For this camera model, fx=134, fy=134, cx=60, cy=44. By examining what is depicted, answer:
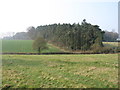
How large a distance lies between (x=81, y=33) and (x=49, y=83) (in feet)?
150

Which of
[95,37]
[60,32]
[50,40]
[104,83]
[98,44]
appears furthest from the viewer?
[50,40]

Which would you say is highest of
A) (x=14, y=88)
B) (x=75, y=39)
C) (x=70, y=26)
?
(x=70, y=26)

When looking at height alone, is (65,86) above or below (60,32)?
below

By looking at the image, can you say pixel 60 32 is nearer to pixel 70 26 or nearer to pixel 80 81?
pixel 70 26

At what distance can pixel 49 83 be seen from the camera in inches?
300

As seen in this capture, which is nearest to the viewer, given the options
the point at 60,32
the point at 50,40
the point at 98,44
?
the point at 98,44

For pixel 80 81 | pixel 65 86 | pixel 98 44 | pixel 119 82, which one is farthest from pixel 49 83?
pixel 98 44

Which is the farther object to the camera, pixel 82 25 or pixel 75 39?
pixel 82 25

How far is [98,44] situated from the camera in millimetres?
45156

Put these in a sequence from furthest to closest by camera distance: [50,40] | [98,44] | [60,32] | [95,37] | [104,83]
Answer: [50,40], [60,32], [95,37], [98,44], [104,83]

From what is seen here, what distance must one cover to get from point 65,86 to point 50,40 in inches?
2334

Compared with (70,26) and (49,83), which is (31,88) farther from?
(70,26)

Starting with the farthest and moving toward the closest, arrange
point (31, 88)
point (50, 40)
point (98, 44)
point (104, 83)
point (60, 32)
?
point (50, 40) < point (60, 32) < point (98, 44) < point (104, 83) < point (31, 88)

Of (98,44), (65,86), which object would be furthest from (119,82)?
(98,44)
